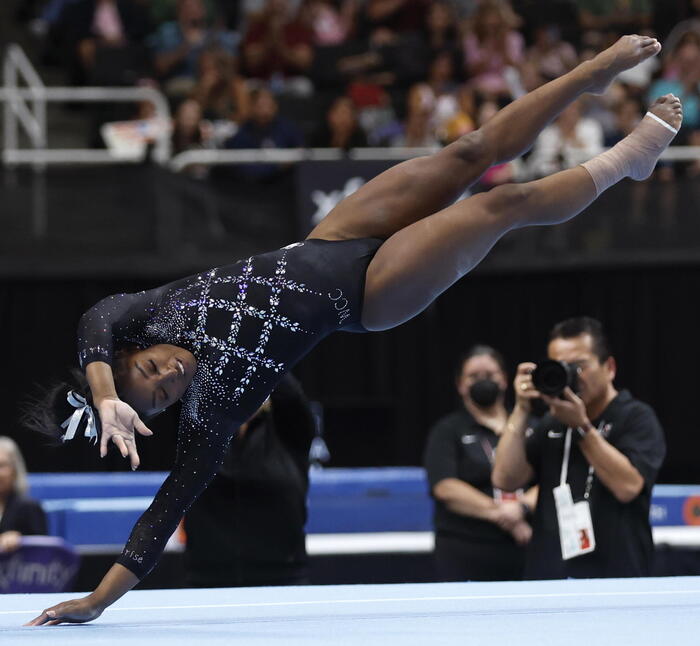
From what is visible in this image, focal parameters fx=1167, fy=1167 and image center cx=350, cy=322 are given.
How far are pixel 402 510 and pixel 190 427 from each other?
254 centimetres

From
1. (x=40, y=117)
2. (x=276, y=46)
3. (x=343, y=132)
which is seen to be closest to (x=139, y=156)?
(x=40, y=117)

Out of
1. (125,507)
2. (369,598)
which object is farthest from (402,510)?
(369,598)

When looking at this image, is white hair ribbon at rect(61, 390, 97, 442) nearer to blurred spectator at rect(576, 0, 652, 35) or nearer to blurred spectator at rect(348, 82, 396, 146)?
blurred spectator at rect(348, 82, 396, 146)

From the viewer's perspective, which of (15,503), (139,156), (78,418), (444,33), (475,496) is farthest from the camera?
(444,33)

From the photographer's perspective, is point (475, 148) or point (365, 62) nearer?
point (475, 148)

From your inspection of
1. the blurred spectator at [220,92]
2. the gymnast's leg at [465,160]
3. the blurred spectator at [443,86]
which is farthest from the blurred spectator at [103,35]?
the gymnast's leg at [465,160]

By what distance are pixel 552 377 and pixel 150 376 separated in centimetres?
122

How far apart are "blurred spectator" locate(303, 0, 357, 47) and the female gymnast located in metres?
6.08

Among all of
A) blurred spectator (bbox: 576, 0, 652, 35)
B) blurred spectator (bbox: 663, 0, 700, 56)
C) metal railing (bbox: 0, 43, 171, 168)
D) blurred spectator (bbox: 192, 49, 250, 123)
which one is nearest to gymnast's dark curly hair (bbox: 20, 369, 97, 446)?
metal railing (bbox: 0, 43, 171, 168)

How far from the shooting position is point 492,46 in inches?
342

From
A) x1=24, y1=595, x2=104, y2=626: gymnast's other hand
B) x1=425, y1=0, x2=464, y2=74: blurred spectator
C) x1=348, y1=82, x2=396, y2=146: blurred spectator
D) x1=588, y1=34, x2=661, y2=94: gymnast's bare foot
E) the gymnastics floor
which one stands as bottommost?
the gymnastics floor

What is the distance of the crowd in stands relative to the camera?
7.71 meters

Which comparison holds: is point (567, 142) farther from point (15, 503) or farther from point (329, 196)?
point (15, 503)

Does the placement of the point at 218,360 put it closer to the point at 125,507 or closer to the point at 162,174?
the point at 125,507
